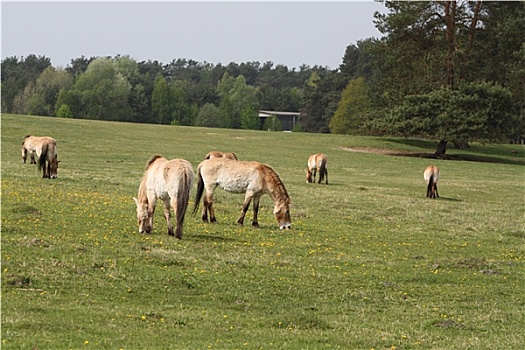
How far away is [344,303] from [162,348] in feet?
12.8

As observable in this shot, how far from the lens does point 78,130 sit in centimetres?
5769

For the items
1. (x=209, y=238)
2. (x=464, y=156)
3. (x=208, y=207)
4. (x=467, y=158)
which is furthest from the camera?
(x=464, y=156)

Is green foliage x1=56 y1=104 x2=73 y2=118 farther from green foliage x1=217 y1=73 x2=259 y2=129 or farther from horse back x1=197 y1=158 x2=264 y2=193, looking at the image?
horse back x1=197 y1=158 x2=264 y2=193

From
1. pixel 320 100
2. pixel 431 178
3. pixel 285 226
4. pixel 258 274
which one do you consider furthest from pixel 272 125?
pixel 258 274

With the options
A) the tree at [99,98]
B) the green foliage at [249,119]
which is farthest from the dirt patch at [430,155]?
the green foliage at [249,119]

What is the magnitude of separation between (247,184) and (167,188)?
12.6 feet

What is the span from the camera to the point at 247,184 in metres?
18.2

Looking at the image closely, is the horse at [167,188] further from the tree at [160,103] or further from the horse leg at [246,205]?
the tree at [160,103]

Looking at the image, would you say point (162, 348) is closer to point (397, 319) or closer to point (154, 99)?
point (397, 319)

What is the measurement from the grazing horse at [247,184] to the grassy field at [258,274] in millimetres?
538

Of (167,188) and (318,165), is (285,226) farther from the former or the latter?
(318,165)

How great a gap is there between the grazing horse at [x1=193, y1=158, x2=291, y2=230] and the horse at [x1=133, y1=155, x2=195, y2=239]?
2.76m

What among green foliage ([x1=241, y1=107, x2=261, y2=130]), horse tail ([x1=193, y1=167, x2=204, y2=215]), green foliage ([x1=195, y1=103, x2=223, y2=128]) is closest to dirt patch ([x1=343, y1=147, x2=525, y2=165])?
horse tail ([x1=193, y1=167, x2=204, y2=215])

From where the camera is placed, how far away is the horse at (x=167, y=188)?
1445 centimetres
